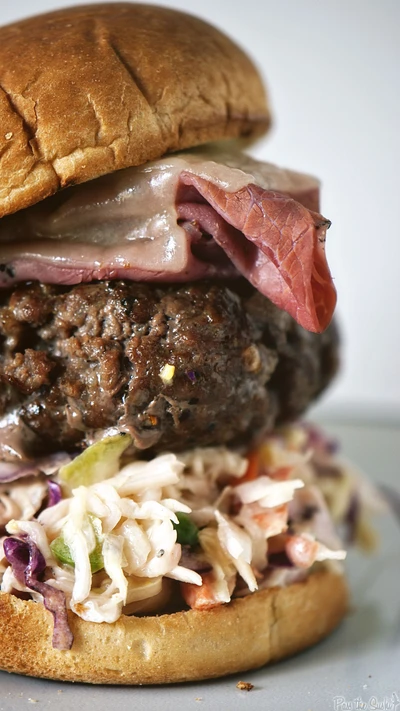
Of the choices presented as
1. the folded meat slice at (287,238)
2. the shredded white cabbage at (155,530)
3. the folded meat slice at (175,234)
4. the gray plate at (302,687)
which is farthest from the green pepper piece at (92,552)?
the folded meat slice at (287,238)

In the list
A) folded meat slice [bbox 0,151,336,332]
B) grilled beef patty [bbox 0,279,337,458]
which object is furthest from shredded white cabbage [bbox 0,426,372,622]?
folded meat slice [bbox 0,151,336,332]

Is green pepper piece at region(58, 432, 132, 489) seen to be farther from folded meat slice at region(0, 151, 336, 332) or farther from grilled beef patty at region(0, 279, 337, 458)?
folded meat slice at region(0, 151, 336, 332)

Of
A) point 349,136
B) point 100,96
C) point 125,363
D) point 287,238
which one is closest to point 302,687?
Result: point 125,363

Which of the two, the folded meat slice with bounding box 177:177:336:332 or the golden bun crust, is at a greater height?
the folded meat slice with bounding box 177:177:336:332

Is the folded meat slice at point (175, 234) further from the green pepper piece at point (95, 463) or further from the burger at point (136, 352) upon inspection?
the green pepper piece at point (95, 463)

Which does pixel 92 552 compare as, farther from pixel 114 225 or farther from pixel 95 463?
pixel 114 225

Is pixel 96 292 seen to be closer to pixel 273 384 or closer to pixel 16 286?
pixel 16 286
